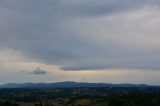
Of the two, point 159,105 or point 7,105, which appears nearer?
point 7,105

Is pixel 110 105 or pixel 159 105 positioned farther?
pixel 159 105

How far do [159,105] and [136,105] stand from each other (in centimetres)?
1297

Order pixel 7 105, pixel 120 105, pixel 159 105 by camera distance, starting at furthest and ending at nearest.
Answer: pixel 159 105
pixel 7 105
pixel 120 105

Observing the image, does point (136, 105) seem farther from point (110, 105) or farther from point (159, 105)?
point (110, 105)

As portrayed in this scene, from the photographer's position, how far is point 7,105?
172 metres

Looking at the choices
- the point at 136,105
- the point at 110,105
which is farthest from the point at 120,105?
the point at 136,105

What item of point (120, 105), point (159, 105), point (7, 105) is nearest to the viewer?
point (120, 105)

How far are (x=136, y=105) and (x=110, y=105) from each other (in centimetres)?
6152

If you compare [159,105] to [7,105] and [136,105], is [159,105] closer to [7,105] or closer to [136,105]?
[136,105]

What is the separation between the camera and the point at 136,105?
19650cm

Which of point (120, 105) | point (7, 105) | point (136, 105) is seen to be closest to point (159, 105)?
point (136, 105)

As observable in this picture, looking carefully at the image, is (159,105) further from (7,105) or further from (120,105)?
(7,105)

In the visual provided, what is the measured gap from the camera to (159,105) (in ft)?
641

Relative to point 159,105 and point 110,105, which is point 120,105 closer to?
point 110,105
